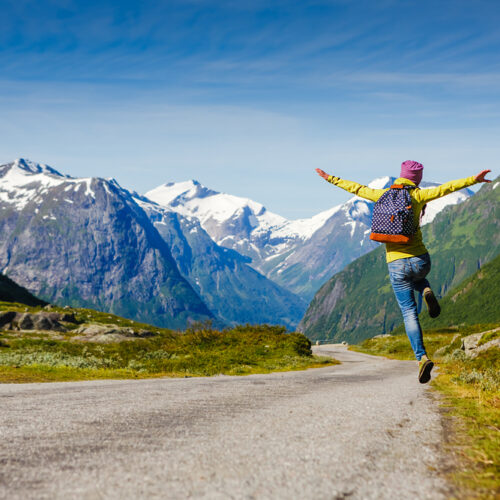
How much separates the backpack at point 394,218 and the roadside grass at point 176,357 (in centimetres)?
1356

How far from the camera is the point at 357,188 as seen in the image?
1122 cm

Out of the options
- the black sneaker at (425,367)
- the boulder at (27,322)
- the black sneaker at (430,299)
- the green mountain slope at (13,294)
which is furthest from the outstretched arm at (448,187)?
the green mountain slope at (13,294)

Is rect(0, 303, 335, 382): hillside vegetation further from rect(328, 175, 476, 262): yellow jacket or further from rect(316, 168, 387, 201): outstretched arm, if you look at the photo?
rect(328, 175, 476, 262): yellow jacket

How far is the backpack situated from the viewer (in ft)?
33.6

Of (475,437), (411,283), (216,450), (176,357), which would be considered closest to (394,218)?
(411,283)

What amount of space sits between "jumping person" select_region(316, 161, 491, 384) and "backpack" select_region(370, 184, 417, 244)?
0.18 meters

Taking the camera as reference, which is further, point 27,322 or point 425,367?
point 27,322

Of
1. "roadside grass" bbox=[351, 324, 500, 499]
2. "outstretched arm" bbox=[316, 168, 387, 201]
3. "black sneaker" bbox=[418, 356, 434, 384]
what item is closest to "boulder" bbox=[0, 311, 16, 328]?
"roadside grass" bbox=[351, 324, 500, 499]

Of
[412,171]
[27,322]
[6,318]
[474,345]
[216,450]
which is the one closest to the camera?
[216,450]

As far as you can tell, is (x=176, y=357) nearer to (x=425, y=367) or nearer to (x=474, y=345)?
(x=474, y=345)

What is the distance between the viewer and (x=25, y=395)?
35.5 ft

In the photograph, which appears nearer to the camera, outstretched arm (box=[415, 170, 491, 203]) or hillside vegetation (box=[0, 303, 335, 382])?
outstretched arm (box=[415, 170, 491, 203])

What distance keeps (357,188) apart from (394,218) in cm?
131

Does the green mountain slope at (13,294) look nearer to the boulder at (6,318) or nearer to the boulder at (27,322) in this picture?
the boulder at (27,322)
